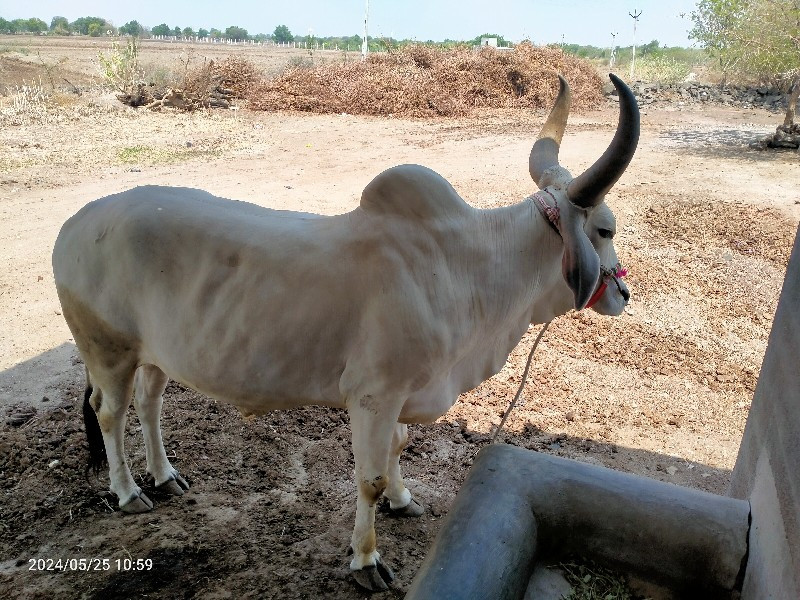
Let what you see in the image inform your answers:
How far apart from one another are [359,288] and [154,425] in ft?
4.97

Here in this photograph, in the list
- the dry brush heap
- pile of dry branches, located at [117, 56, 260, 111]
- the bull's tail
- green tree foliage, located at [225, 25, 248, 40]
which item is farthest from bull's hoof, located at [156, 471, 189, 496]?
green tree foliage, located at [225, 25, 248, 40]

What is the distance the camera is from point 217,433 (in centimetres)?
395

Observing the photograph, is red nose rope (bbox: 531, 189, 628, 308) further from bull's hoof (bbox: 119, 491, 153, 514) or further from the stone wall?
the stone wall

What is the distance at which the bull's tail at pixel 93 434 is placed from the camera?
3264mm

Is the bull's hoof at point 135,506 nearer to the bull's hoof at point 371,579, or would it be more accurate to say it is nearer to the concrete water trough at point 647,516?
the bull's hoof at point 371,579

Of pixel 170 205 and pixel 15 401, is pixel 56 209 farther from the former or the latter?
pixel 170 205


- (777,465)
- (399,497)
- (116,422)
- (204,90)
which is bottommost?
(399,497)

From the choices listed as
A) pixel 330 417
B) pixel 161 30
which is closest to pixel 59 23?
pixel 161 30

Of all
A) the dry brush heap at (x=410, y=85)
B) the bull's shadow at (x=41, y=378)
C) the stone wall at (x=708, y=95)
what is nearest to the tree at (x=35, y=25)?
the dry brush heap at (x=410, y=85)

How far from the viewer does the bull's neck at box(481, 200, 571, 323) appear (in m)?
2.58

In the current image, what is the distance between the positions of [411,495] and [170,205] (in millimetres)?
1782

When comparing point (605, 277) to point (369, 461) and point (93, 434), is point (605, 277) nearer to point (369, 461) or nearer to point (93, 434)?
point (369, 461)

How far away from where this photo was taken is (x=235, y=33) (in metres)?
106

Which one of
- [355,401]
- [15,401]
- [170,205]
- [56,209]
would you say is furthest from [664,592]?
[56,209]
